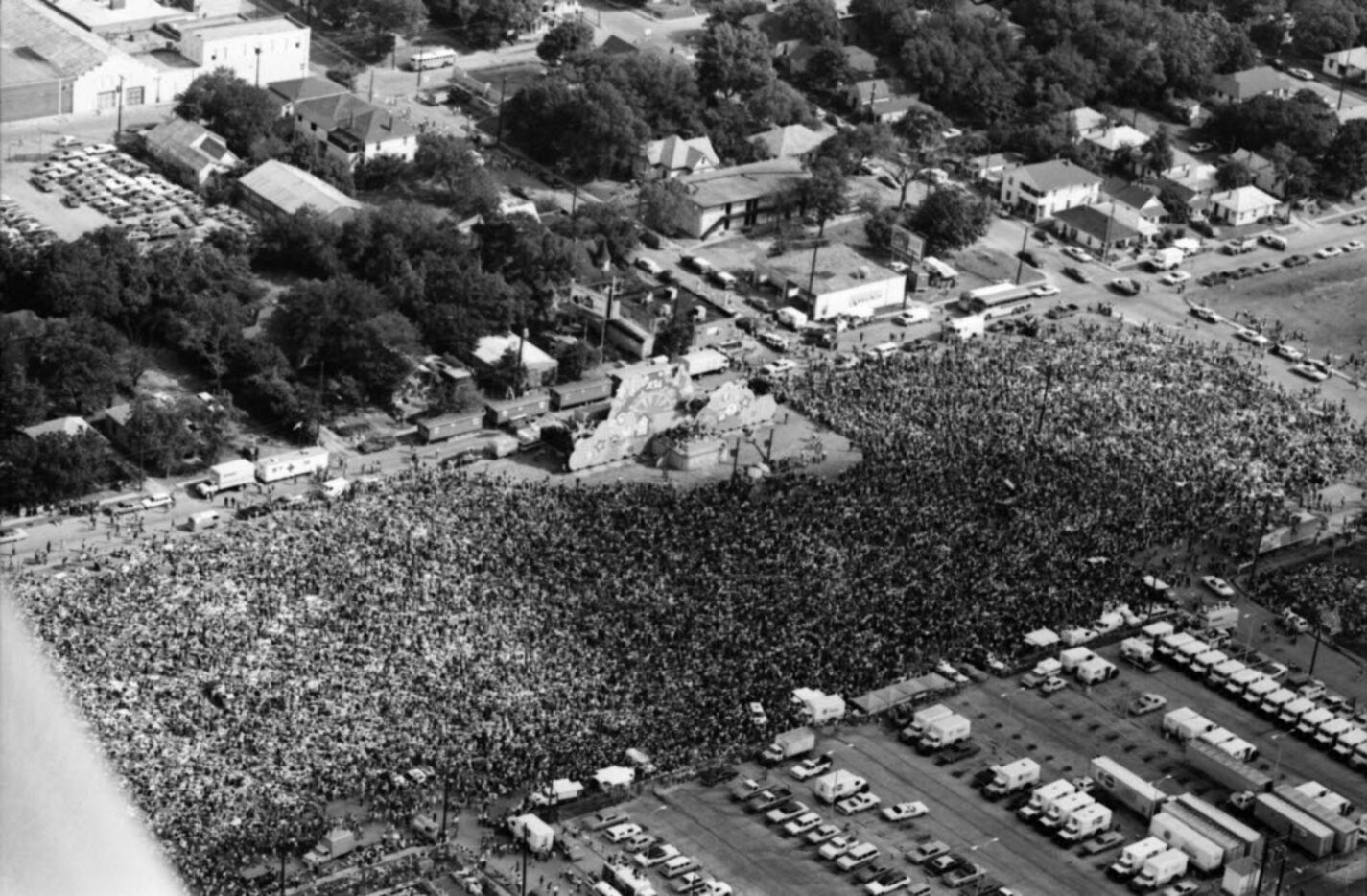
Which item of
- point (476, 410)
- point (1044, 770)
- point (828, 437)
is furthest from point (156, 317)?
point (1044, 770)

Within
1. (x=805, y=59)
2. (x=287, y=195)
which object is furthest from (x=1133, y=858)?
(x=805, y=59)

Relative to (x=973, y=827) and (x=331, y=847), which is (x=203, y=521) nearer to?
(x=331, y=847)

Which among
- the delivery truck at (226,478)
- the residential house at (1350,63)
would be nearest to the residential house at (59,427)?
the delivery truck at (226,478)

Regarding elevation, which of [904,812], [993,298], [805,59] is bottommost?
[993,298]

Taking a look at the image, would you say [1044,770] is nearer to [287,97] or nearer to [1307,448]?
[1307,448]

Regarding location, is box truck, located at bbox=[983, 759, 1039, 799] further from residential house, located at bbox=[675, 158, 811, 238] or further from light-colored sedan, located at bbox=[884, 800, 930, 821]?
residential house, located at bbox=[675, 158, 811, 238]

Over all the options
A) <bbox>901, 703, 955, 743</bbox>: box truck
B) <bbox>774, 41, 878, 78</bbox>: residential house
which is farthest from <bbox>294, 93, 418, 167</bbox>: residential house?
<bbox>901, 703, 955, 743</bbox>: box truck

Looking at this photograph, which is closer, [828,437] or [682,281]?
[828,437]
